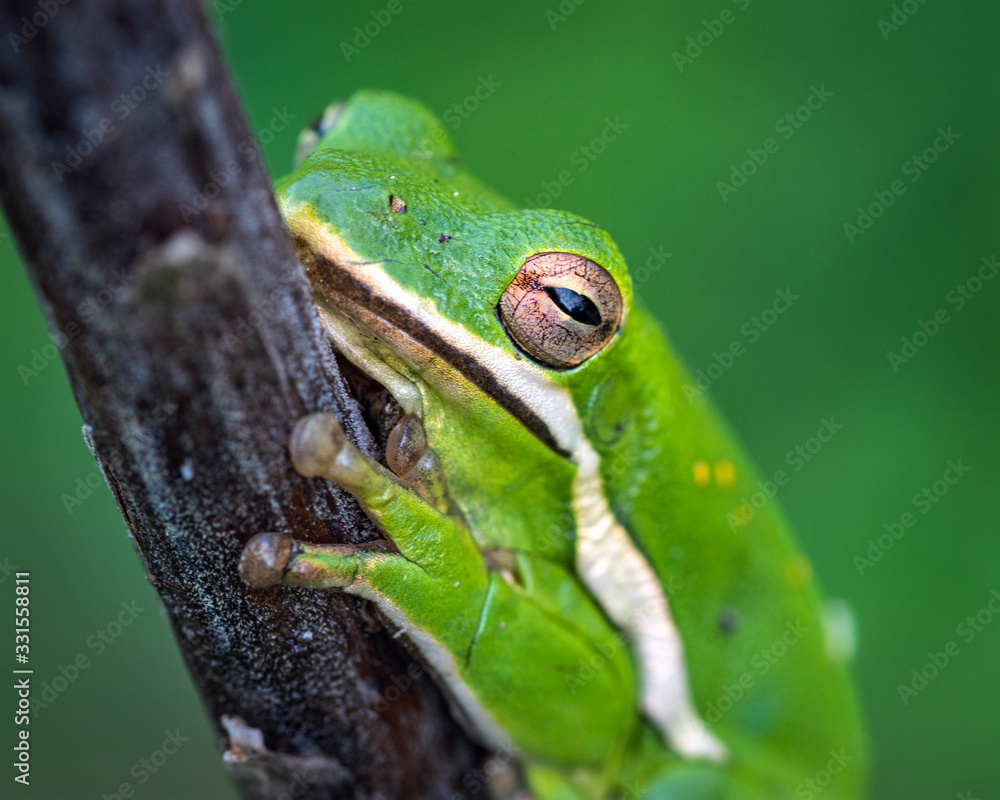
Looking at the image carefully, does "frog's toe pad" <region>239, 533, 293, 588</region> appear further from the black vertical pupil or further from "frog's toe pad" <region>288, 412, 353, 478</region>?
the black vertical pupil

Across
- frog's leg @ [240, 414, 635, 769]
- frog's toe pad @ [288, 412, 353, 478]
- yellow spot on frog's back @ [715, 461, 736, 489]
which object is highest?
yellow spot on frog's back @ [715, 461, 736, 489]

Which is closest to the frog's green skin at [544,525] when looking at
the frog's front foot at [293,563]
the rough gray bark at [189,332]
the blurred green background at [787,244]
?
the frog's front foot at [293,563]

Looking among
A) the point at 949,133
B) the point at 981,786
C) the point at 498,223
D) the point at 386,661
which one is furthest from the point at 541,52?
the point at 981,786

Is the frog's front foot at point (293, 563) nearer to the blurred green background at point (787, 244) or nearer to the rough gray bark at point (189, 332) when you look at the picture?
the rough gray bark at point (189, 332)

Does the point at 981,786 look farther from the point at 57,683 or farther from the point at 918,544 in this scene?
the point at 57,683

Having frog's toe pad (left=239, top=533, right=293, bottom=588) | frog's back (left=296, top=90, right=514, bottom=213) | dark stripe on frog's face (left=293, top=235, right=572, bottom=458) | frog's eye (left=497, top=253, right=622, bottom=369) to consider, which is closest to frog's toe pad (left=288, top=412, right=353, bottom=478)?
frog's toe pad (left=239, top=533, right=293, bottom=588)
